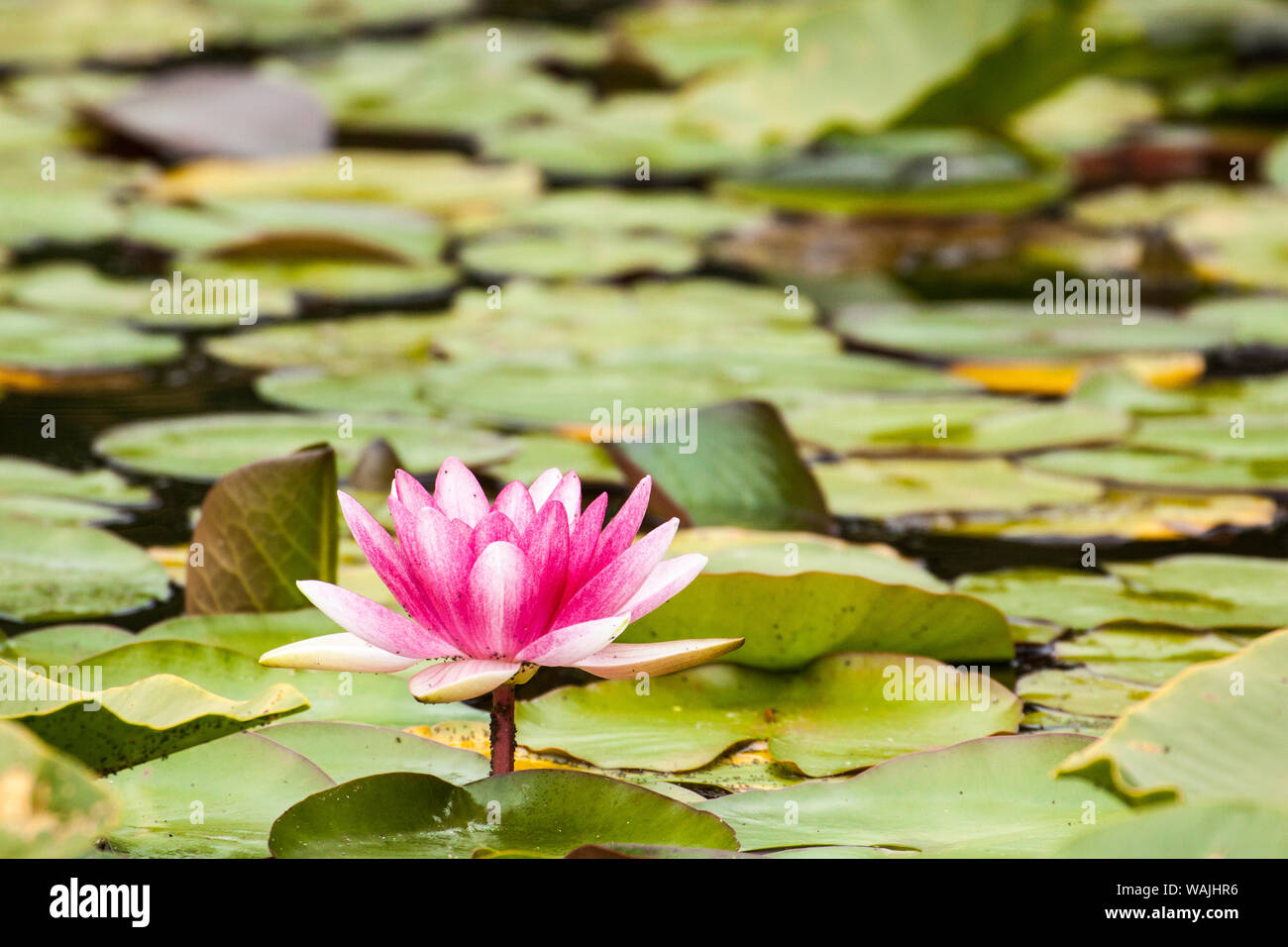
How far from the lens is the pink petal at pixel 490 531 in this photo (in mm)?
1042

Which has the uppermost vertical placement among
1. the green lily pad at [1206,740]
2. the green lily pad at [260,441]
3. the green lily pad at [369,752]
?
the green lily pad at [260,441]

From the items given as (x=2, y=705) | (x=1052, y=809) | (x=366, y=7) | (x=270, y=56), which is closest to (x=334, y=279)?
(x=2, y=705)

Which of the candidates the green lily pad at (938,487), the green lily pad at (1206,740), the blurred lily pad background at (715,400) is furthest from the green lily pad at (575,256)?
the green lily pad at (1206,740)

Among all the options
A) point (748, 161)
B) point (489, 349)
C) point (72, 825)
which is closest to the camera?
point (72, 825)

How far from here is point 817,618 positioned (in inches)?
55.9

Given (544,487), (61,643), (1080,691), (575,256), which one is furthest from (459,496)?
(575,256)

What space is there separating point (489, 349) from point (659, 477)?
88cm

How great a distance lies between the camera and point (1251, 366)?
2.66 m

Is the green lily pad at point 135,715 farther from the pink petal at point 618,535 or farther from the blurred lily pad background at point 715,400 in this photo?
the pink petal at point 618,535

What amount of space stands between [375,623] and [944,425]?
54.9 inches

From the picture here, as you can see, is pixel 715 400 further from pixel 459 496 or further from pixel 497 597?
pixel 497 597

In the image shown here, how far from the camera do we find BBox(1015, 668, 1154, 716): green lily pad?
138 cm

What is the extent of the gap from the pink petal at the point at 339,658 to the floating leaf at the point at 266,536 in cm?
38
